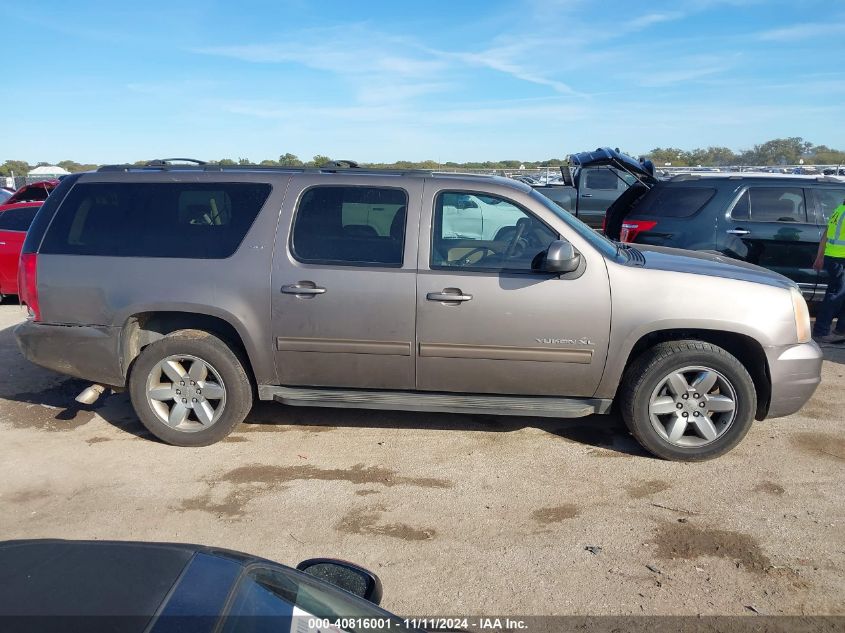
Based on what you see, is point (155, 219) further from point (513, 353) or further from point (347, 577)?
point (347, 577)

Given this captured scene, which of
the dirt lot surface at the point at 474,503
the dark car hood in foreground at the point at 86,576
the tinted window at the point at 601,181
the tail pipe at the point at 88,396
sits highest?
the tinted window at the point at 601,181

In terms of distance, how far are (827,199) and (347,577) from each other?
800 cm

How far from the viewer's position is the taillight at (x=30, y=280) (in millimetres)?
4496

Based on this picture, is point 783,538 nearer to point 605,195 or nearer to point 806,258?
point 806,258

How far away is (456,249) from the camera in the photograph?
4398 millimetres

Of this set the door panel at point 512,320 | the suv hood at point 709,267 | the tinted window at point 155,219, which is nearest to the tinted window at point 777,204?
the suv hood at point 709,267

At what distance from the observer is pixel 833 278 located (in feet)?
23.7

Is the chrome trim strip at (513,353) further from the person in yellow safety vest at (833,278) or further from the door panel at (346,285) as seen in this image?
the person in yellow safety vest at (833,278)

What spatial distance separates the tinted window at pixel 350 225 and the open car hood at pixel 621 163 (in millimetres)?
4626

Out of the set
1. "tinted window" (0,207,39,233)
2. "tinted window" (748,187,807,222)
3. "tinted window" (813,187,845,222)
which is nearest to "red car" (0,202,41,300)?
"tinted window" (0,207,39,233)

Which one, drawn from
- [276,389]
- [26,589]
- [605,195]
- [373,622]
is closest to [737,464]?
[276,389]

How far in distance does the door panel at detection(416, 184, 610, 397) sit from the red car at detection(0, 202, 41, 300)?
685 cm

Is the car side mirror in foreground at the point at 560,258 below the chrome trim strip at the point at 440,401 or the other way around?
the other way around

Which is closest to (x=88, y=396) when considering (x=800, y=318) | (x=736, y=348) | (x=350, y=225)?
(x=350, y=225)
